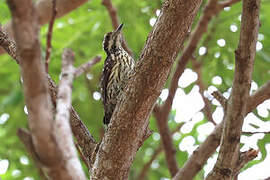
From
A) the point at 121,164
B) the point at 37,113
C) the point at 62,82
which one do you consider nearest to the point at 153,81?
the point at 121,164

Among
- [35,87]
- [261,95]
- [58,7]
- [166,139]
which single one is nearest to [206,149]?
[261,95]

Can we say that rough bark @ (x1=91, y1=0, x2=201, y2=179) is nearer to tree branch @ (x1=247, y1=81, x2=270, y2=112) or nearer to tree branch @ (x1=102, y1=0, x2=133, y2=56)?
tree branch @ (x1=247, y1=81, x2=270, y2=112)

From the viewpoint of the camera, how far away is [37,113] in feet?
5.84

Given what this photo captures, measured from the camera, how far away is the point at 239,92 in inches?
125

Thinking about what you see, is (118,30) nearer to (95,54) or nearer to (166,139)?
(95,54)

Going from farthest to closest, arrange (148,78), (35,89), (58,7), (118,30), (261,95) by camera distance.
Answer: (118,30), (58,7), (261,95), (148,78), (35,89)

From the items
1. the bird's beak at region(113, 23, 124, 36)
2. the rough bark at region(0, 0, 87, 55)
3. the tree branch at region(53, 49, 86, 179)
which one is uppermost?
the rough bark at region(0, 0, 87, 55)

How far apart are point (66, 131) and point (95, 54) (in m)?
3.95

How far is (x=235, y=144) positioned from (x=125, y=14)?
3.12m

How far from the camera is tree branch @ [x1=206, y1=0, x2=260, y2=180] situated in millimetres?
3105

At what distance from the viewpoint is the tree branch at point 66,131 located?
1821 mm

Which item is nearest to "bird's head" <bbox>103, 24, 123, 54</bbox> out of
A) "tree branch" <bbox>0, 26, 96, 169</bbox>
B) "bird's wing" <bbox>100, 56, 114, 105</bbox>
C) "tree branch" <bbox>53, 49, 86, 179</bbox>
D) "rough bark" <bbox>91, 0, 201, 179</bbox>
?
"bird's wing" <bbox>100, 56, 114, 105</bbox>

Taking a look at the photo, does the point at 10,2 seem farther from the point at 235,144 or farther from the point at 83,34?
the point at 83,34

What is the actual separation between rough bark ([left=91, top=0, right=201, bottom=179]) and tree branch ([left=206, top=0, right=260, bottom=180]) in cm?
32
